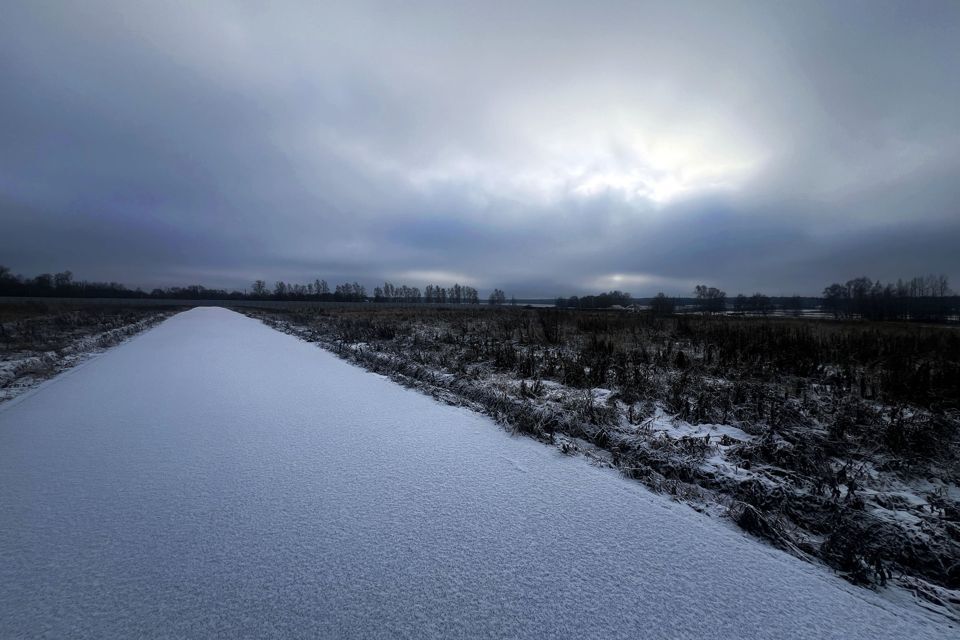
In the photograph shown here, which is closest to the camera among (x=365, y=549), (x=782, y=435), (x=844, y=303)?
(x=365, y=549)

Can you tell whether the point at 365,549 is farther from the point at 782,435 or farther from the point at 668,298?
the point at 668,298

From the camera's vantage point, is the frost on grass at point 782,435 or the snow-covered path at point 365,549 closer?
the snow-covered path at point 365,549

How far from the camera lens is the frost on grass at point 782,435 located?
2406mm

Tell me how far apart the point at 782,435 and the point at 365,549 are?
15.2ft

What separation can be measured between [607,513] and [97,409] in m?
6.68

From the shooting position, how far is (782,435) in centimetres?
407

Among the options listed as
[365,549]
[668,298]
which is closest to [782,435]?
[365,549]

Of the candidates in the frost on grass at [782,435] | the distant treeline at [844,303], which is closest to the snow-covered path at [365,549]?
the frost on grass at [782,435]

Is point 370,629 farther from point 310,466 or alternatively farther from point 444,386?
point 444,386

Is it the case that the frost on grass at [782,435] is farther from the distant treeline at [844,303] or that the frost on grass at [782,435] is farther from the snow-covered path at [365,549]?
the distant treeline at [844,303]

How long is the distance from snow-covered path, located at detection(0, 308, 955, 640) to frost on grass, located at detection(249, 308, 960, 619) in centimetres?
40

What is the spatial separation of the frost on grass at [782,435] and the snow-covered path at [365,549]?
403 mm

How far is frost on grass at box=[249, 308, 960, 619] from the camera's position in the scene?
94.7 inches

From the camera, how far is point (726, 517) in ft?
8.77
